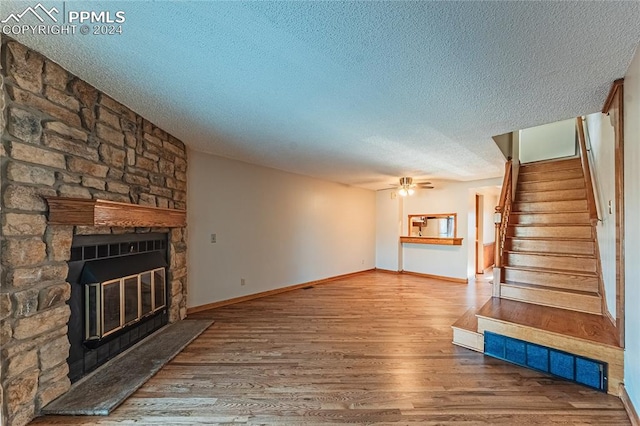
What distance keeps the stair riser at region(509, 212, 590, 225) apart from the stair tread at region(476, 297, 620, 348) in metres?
1.50

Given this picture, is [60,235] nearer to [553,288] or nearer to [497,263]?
[497,263]

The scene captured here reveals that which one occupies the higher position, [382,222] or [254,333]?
[382,222]

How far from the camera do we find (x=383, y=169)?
490cm

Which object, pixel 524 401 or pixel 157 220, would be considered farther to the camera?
pixel 157 220

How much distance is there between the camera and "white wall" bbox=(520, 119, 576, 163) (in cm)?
568

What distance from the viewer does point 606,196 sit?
2.96 metres

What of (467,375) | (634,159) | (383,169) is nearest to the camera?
(634,159)

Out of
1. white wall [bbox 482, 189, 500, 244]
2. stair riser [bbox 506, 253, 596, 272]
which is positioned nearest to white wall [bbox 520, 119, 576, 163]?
white wall [bbox 482, 189, 500, 244]

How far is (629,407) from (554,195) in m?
3.32

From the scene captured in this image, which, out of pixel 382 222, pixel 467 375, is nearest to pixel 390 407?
pixel 467 375

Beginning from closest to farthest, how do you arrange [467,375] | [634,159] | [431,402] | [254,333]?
[634,159] < [431,402] < [467,375] < [254,333]

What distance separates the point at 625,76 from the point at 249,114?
9.46 feet

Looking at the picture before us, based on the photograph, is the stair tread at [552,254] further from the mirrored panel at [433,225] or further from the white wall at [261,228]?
the white wall at [261,228]

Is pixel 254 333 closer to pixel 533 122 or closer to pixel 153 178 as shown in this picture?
pixel 153 178
